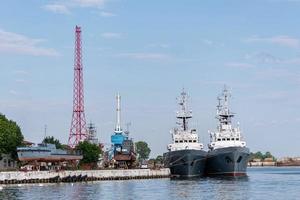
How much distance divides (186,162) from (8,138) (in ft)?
155

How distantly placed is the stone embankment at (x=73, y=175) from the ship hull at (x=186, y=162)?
4.49 m

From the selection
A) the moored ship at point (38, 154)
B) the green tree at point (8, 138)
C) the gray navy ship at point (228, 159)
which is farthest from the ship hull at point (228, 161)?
the green tree at point (8, 138)

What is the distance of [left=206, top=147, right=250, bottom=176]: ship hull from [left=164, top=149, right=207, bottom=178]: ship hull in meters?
2.99

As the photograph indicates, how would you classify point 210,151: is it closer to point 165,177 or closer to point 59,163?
point 165,177

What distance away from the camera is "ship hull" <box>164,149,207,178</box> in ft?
608

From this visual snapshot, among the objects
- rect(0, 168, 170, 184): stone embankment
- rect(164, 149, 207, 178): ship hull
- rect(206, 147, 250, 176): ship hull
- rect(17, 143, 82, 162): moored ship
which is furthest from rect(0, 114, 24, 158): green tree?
rect(206, 147, 250, 176): ship hull

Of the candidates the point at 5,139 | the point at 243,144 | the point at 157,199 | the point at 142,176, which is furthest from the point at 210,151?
the point at 157,199

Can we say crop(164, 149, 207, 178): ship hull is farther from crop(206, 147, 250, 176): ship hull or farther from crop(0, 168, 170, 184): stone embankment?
crop(0, 168, 170, 184): stone embankment

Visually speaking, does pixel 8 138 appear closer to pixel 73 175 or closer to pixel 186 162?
pixel 73 175

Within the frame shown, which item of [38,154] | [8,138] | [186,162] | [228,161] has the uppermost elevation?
[8,138]

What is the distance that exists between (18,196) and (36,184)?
119 feet

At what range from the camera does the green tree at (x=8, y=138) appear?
18275cm

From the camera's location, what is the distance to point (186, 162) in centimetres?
18600

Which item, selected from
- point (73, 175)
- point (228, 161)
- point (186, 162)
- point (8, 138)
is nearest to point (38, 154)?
point (8, 138)
